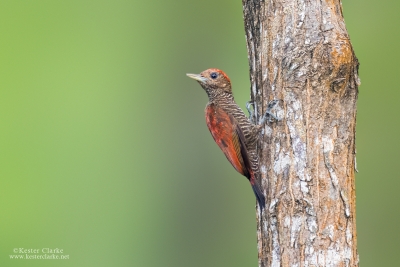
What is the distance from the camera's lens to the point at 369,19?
8.61 metres

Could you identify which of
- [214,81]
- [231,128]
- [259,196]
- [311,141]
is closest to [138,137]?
[214,81]

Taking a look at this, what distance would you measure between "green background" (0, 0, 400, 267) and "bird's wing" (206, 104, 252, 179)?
3827 mm

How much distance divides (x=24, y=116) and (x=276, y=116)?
22.3ft

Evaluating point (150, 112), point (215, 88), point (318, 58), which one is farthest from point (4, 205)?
point (318, 58)

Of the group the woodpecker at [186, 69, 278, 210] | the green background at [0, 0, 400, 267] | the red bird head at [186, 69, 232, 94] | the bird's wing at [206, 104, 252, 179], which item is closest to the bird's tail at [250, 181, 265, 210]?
the woodpecker at [186, 69, 278, 210]

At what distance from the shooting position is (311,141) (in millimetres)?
3004

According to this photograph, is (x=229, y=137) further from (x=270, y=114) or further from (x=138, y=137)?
(x=138, y=137)

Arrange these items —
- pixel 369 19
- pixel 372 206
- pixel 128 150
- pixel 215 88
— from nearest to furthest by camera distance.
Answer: pixel 215 88 < pixel 372 206 < pixel 369 19 < pixel 128 150

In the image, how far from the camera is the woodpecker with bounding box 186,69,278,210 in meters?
3.60

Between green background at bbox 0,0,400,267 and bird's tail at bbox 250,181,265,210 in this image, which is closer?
bird's tail at bbox 250,181,265,210

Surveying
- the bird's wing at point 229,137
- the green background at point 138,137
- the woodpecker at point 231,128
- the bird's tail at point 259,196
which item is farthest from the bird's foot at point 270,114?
the green background at point 138,137

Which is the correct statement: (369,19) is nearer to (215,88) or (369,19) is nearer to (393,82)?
(393,82)

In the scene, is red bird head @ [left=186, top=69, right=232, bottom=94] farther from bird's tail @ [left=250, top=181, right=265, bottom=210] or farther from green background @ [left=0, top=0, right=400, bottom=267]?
green background @ [left=0, top=0, right=400, bottom=267]

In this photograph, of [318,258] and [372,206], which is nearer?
[318,258]
